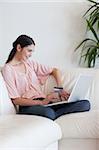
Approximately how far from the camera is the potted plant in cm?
384

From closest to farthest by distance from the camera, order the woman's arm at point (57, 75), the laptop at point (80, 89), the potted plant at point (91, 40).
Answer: the laptop at point (80, 89) → the woman's arm at point (57, 75) → the potted plant at point (91, 40)

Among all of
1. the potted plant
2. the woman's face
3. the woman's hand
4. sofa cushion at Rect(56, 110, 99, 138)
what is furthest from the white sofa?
the potted plant

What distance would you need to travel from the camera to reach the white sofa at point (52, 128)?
213 centimetres

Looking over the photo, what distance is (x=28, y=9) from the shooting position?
159 inches

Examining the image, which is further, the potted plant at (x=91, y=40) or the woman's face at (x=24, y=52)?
the potted plant at (x=91, y=40)

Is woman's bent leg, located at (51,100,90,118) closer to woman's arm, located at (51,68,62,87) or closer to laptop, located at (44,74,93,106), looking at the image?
laptop, located at (44,74,93,106)

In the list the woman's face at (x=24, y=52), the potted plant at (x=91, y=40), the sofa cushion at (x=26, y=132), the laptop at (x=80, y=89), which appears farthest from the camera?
the potted plant at (x=91, y=40)

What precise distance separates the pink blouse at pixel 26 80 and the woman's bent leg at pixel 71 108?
0.23m

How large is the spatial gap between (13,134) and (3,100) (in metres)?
0.72

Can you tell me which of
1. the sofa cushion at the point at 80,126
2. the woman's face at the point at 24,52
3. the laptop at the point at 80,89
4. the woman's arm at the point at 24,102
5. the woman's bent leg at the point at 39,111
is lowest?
the sofa cushion at the point at 80,126

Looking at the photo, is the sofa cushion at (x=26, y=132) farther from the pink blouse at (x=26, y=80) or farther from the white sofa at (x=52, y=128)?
the pink blouse at (x=26, y=80)

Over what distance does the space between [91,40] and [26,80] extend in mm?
1261

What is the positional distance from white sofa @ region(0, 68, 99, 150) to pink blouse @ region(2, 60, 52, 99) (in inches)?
3.0

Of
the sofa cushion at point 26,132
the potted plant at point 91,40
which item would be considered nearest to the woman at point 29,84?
the sofa cushion at point 26,132
